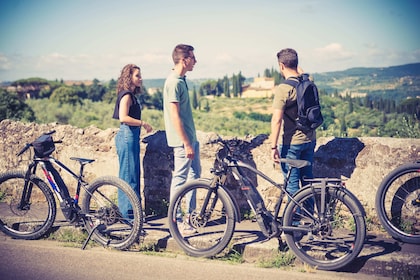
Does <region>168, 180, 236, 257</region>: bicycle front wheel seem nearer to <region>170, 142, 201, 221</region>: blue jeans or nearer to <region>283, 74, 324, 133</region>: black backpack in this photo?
<region>170, 142, 201, 221</region>: blue jeans

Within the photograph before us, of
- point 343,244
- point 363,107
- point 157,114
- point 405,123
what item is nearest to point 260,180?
point 343,244

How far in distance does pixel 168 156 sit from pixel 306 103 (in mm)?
2067

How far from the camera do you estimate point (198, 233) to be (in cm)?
443

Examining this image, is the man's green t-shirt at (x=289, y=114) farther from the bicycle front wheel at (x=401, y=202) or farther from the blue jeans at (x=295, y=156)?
the bicycle front wheel at (x=401, y=202)

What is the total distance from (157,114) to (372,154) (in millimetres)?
70900

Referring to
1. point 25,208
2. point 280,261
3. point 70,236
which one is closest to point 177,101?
point 280,261

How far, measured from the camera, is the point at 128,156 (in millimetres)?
4660

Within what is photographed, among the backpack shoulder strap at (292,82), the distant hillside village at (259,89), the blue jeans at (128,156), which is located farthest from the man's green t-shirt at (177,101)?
the distant hillside village at (259,89)

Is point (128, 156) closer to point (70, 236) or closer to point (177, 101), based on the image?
point (177, 101)

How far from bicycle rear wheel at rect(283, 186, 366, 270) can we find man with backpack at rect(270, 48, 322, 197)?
0.98 ft

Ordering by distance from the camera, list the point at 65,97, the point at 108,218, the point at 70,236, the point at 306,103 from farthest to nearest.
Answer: the point at 65,97, the point at 70,236, the point at 108,218, the point at 306,103

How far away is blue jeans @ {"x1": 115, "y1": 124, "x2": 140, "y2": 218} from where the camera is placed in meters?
4.57

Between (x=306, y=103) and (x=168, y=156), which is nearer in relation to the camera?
(x=306, y=103)

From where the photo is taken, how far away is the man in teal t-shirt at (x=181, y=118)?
4188 millimetres
